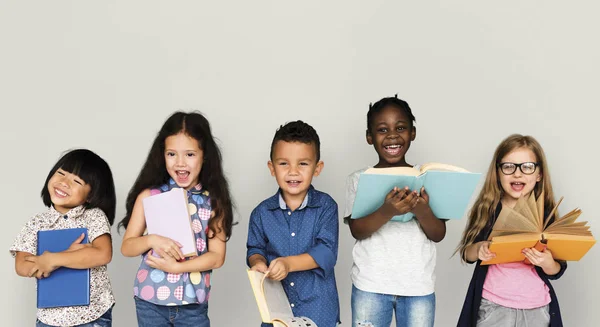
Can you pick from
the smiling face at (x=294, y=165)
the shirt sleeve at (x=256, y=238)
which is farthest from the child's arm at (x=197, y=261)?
the smiling face at (x=294, y=165)

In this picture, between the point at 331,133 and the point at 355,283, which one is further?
the point at 331,133

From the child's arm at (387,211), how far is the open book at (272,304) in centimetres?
45

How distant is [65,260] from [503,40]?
9.01ft

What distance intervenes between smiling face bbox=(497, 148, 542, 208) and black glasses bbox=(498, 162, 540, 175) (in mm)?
11

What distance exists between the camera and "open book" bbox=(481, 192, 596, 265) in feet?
8.52

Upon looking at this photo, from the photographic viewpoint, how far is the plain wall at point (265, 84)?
3762mm

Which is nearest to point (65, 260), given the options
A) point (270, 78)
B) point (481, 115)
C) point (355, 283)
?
point (355, 283)

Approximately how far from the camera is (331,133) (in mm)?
3797

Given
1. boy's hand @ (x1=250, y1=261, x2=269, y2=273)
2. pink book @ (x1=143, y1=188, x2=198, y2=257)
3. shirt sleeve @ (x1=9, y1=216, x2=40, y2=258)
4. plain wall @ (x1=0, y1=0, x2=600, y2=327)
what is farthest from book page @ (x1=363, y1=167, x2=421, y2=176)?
shirt sleeve @ (x1=9, y1=216, x2=40, y2=258)

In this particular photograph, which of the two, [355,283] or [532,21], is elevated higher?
[532,21]

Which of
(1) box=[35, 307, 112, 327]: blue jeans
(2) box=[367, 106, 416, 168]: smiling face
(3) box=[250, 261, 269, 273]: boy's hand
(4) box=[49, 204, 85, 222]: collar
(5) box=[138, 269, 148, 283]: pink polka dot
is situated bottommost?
(1) box=[35, 307, 112, 327]: blue jeans

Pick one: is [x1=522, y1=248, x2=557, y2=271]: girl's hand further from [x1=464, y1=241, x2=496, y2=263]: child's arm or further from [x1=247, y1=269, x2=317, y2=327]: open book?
[x1=247, y1=269, x2=317, y2=327]: open book

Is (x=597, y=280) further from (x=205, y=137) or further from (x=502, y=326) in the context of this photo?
(x=205, y=137)

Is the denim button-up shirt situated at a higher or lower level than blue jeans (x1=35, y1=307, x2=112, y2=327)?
higher
